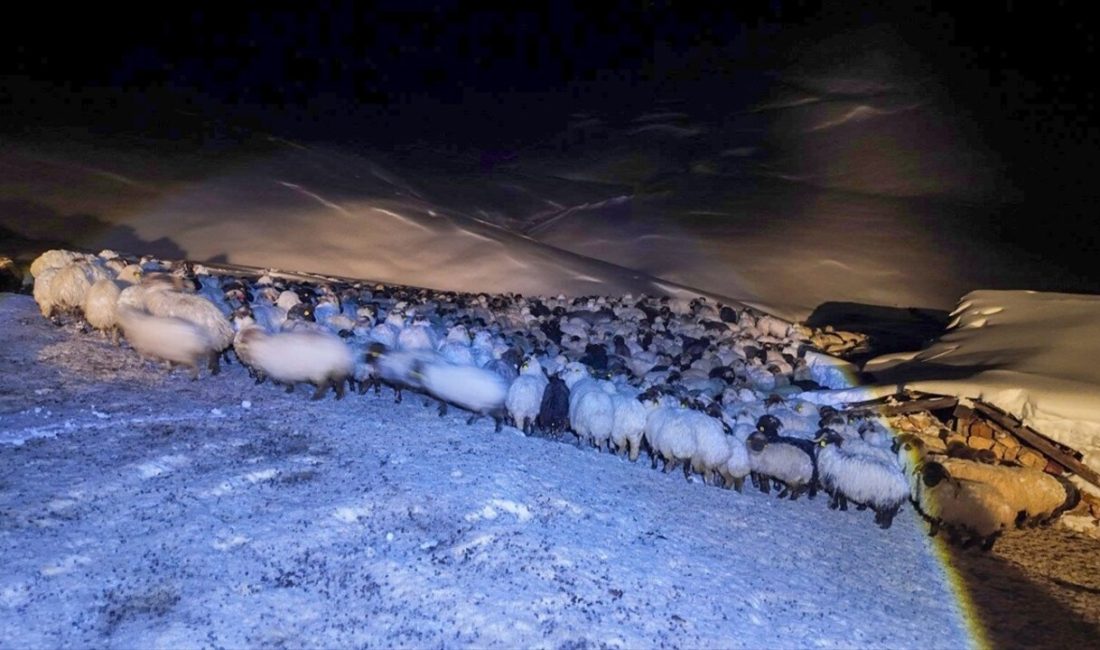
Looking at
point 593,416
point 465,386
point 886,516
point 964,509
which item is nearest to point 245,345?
point 465,386

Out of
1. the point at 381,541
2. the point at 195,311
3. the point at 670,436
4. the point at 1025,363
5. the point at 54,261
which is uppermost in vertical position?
the point at 1025,363

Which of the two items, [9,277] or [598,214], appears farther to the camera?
[598,214]

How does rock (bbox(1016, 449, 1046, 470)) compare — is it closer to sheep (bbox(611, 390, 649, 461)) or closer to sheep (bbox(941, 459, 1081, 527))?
sheep (bbox(941, 459, 1081, 527))

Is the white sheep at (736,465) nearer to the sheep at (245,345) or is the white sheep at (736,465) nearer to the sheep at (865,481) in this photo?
the sheep at (865,481)

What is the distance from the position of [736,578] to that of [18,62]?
26.4m

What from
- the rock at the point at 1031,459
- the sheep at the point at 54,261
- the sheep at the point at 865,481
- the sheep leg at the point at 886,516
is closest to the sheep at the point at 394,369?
the sheep at the point at 865,481

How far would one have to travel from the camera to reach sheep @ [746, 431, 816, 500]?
14.4 ft

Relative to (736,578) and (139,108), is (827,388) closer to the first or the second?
(736,578)

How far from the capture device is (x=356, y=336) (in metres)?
5.33

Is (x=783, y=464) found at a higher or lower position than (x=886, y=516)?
higher

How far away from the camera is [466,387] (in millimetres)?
4867

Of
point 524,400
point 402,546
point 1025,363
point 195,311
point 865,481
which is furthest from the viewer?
point 1025,363

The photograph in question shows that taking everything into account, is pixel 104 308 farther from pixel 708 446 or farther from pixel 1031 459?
pixel 1031 459

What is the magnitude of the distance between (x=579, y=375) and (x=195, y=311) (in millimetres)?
2719
